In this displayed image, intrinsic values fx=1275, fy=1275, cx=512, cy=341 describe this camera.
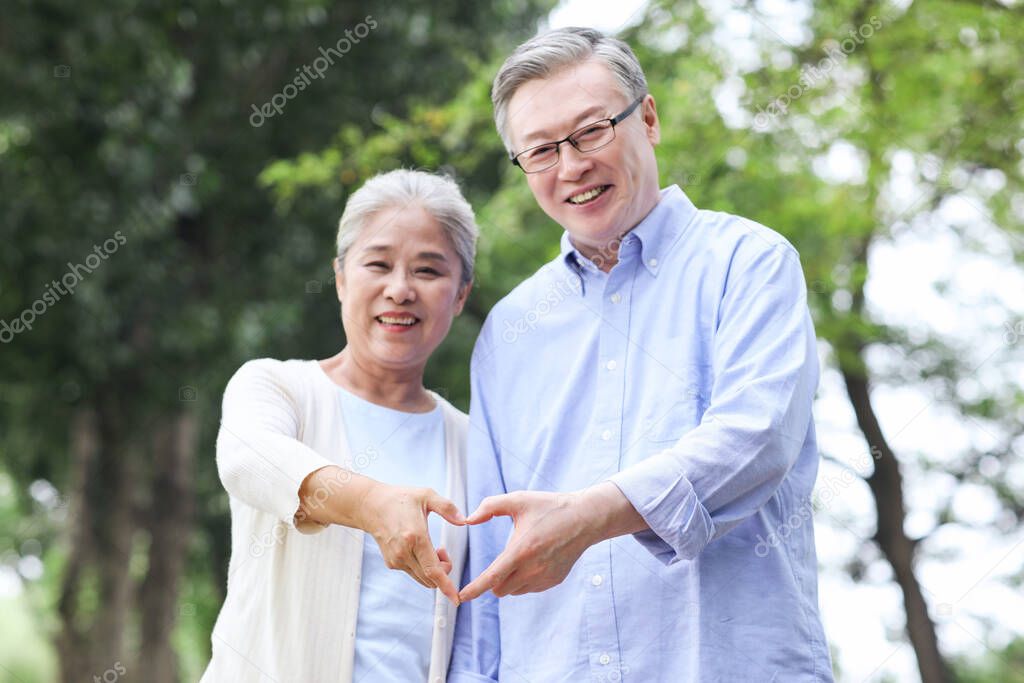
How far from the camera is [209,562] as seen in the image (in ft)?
50.8

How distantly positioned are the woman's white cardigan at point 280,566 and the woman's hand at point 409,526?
247 mm

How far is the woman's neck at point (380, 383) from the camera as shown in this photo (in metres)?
3.09

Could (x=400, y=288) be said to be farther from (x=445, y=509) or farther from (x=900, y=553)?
(x=900, y=553)

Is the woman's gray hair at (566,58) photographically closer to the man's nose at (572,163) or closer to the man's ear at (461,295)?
the man's nose at (572,163)

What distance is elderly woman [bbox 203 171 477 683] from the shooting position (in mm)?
2523

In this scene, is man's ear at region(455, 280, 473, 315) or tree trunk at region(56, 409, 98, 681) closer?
man's ear at region(455, 280, 473, 315)

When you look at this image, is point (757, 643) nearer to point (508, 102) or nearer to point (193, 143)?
point (508, 102)

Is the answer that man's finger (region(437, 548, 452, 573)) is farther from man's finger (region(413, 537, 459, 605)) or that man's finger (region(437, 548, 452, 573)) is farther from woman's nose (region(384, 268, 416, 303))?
woman's nose (region(384, 268, 416, 303))

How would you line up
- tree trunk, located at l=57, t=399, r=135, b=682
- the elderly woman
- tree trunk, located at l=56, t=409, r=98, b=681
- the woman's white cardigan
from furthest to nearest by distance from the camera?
tree trunk, located at l=56, t=409, r=98, b=681, tree trunk, located at l=57, t=399, r=135, b=682, the woman's white cardigan, the elderly woman

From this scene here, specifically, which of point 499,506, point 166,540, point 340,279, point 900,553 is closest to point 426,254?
point 340,279

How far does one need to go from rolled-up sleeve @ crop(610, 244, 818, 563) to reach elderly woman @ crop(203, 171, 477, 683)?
425 mm

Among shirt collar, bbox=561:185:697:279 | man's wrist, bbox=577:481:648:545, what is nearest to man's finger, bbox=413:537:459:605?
man's wrist, bbox=577:481:648:545

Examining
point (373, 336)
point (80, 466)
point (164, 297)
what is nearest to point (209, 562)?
point (80, 466)

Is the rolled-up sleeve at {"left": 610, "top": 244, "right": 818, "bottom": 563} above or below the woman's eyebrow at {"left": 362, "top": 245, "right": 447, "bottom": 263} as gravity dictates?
below
